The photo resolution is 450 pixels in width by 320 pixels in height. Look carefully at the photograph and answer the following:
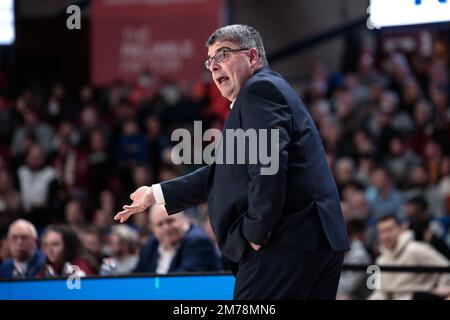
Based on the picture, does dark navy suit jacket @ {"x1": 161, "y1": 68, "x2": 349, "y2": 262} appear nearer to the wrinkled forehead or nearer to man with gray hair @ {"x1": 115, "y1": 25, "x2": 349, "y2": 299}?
man with gray hair @ {"x1": 115, "y1": 25, "x2": 349, "y2": 299}

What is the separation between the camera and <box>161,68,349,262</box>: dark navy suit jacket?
12.3 feet

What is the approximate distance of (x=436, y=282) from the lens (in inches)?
271

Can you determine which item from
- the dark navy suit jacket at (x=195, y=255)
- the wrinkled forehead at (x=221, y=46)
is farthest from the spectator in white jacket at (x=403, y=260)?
the wrinkled forehead at (x=221, y=46)

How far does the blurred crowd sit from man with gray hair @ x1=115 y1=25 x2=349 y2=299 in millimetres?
2772

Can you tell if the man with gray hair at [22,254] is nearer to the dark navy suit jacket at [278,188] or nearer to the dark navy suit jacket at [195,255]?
the dark navy suit jacket at [195,255]

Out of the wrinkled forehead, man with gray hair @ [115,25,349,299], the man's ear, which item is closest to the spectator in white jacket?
man with gray hair @ [115,25,349,299]

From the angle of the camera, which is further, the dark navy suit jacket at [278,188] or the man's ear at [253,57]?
the man's ear at [253,57]

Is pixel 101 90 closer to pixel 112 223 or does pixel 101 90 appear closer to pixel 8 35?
pixel 112 223

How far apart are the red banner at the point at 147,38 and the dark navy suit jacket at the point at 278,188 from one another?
7612 mm

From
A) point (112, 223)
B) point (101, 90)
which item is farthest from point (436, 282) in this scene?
point (101, 90)

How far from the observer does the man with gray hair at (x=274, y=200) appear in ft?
12.4

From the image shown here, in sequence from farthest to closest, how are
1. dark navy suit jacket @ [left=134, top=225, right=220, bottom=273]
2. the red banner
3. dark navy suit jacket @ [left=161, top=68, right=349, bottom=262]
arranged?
the red banner, dark navy suit jacket @ [left=134, top=225, right=220, bottom=273], dark navy suit jacket @ [left=161, top=68, right=349, bottom=262]

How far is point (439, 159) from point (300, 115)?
704 centimetres

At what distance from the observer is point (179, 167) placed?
36.1 ft
